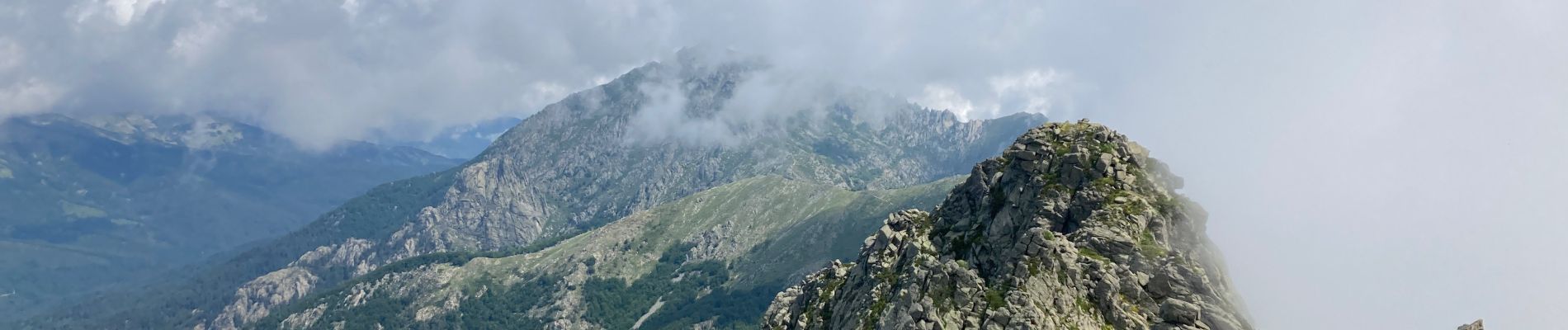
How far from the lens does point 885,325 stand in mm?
98188

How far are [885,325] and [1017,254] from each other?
17796 millimetres

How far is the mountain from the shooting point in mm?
86562

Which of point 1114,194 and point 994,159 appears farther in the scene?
point 994,159

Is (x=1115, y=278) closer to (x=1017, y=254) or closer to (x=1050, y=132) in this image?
(x=1017, y=254)

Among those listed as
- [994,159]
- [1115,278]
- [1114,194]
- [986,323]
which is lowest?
[986,323]

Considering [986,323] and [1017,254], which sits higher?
[1017,254]

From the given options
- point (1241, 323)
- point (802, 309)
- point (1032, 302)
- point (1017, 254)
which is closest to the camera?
point (1241, 323)

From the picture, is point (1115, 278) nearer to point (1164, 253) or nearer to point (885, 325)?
point (1164, 253)

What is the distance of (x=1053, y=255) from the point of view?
92438mm

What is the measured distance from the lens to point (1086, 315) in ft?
288

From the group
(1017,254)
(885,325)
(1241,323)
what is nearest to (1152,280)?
(1241,323)

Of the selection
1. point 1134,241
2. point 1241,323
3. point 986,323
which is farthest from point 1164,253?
point 986,323

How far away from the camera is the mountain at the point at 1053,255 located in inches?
3408

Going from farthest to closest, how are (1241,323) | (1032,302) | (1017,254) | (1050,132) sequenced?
(1050,132), (1017,254), (1032,302), (1241,323)
